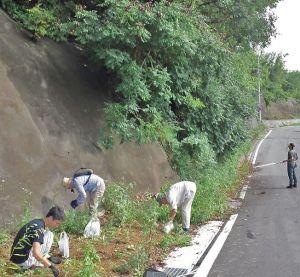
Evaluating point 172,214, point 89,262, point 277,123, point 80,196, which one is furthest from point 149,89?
point 277,123

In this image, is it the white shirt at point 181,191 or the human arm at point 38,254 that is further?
the white shirt at point 181,191

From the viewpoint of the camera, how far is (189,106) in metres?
13.7

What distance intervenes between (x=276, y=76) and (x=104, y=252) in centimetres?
7521

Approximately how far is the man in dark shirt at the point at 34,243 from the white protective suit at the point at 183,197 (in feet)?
11.4

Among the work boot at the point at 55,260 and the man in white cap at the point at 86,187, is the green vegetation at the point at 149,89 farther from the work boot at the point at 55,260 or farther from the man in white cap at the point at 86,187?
the man in white cap at the point at 86,187

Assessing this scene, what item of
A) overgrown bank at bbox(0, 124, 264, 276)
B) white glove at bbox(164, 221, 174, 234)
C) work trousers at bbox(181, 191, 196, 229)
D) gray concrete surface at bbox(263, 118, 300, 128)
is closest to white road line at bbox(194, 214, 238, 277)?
overgrown bank at bbox(0, 124, 264, 276)

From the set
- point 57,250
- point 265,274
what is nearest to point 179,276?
point 265,274

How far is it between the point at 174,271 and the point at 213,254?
122cm

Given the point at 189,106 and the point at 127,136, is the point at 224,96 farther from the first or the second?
the point at 127,136

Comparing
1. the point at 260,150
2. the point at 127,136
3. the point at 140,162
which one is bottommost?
the point at 260,150

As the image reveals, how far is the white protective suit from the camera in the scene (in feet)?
30.7

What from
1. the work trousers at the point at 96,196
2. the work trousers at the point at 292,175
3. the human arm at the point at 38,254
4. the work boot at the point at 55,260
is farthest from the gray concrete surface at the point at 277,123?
the human arm at the point at 38,254

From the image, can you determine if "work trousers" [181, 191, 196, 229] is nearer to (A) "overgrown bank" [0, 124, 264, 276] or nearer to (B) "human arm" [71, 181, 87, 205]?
(A) "overgrown bank" [0, 124, 264, 276]

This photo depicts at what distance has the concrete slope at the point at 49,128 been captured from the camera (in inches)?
344
